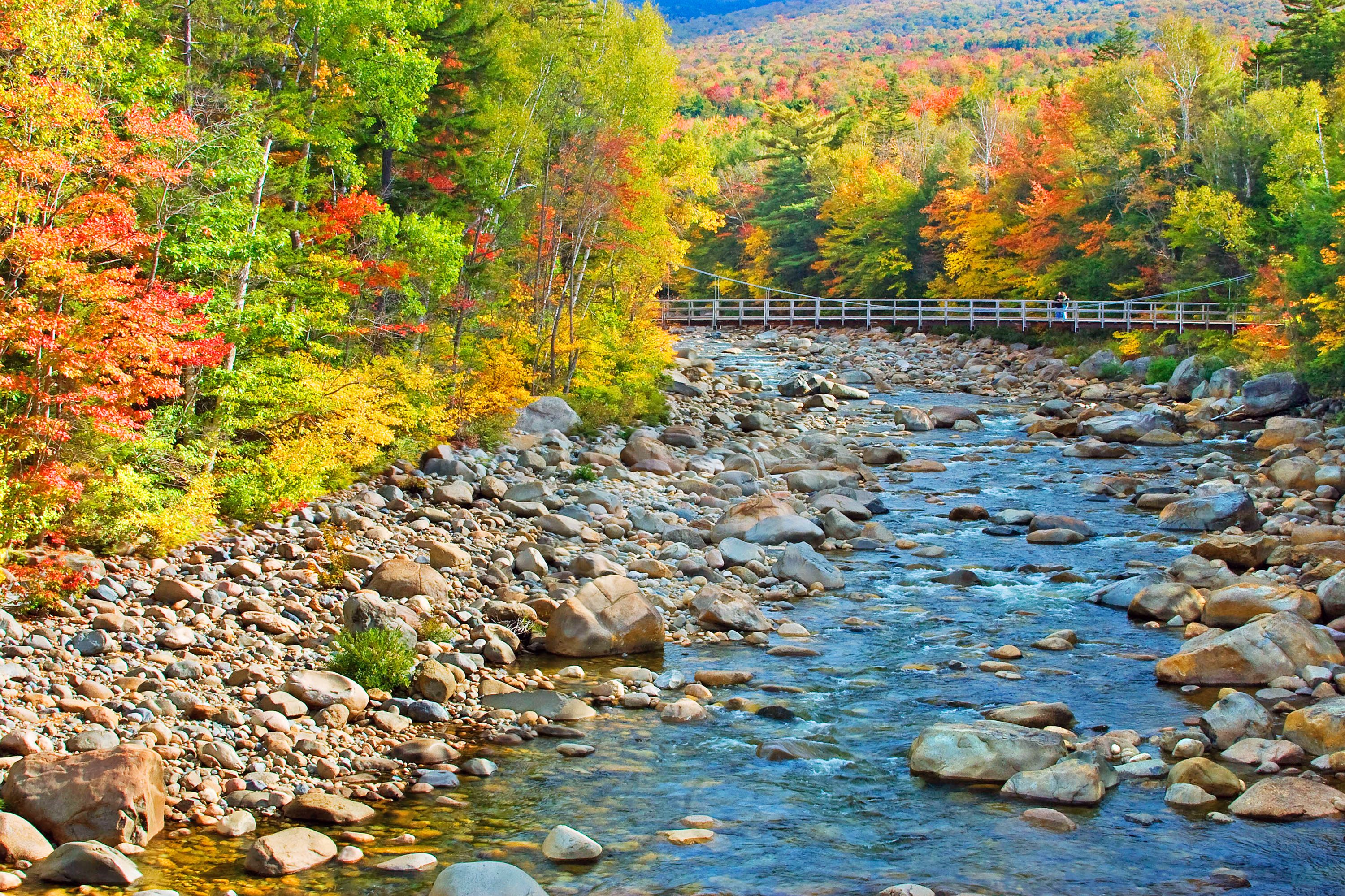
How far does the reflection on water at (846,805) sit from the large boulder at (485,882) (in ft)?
1.11

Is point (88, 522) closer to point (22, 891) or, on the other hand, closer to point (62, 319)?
point (62, 319)

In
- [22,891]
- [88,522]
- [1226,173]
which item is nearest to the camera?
[22,891]

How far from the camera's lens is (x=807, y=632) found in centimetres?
1242

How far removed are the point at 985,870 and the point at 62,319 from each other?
8638 mm

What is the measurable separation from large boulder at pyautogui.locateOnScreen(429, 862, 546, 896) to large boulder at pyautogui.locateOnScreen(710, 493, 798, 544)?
9.66 m

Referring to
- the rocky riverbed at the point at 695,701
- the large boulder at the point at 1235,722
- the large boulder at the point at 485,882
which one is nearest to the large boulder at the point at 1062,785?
the rocky riverbed at the point at 695,701

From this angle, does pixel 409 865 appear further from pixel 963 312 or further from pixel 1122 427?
pixel 963 312

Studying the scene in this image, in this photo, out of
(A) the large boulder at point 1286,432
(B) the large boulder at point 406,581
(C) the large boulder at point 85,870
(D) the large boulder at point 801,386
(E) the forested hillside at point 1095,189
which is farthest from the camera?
(D) the large boulder at point 801,386

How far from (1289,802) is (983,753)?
2061 mm

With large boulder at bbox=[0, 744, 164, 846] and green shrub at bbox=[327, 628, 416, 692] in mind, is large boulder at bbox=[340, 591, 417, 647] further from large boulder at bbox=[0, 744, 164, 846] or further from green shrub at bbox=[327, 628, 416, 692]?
large boulder at bbox=[0, 744, 164, 846]

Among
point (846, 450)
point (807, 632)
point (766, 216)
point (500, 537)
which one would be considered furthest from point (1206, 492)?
point (766, 216)

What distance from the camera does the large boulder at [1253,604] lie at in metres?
11.9

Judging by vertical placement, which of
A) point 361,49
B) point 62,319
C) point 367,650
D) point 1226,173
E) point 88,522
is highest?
point 1226,173

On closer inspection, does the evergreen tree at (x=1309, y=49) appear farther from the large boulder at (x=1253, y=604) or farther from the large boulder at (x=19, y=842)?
the large boulder at (x=19, y=842)
